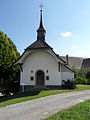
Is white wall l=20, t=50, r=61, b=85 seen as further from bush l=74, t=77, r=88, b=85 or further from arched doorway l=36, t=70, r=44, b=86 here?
bush l=74, t=77, r=88, b=85

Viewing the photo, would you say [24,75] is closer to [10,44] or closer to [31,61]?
[31,61]

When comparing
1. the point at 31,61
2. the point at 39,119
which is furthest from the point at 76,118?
the point at 31,61

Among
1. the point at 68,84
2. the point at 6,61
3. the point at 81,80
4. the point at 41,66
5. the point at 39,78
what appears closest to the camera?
the point at 68,84

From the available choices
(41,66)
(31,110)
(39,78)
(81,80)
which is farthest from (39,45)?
(31,110)

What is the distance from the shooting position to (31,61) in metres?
24.7

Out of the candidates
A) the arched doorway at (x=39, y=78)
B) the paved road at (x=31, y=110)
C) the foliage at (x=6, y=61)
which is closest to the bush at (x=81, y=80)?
the arched doorway at (x=39, y=78)

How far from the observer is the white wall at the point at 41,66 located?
23922 millimetres

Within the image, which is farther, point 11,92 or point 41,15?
point 41,15

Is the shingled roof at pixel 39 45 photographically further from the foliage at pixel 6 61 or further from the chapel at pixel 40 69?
the foliage at pixel 6 61

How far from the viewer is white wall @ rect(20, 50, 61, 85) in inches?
942

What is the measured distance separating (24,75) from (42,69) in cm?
296

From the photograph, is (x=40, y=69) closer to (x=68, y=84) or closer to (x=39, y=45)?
(x=39, y=45)

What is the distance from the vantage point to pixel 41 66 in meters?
24.4

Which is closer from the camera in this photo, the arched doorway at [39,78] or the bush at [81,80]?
the arched doorway at [39,78]
